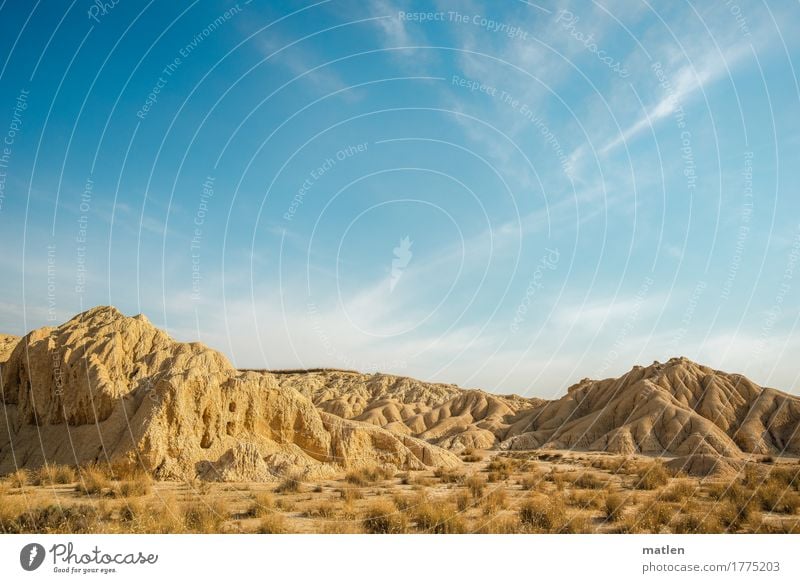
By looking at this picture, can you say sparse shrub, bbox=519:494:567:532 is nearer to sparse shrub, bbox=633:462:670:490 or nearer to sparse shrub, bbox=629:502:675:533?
sparse shrub, bbox=629:502:675:533

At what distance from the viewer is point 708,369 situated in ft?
207

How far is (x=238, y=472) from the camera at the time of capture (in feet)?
57.3

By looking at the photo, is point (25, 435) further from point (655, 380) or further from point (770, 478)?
point (655, 380)

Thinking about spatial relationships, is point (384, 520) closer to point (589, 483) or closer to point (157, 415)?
point (157, 415)

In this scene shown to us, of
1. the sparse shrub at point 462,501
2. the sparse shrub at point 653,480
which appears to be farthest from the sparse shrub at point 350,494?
the sparse shrub at point 653,480

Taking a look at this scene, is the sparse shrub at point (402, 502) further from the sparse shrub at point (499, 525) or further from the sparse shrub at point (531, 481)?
Result: the sparse shrub at point (531, 481)

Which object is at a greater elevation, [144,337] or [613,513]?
[144,337]

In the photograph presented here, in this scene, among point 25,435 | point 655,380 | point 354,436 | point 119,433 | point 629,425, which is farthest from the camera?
point 655,380

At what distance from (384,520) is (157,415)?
33.7ft

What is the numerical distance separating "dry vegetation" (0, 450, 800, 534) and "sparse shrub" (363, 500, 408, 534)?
3 centimetres

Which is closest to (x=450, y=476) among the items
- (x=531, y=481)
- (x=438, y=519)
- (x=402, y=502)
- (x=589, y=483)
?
(x=531, y=481)

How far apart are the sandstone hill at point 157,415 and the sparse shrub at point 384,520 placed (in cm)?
715
